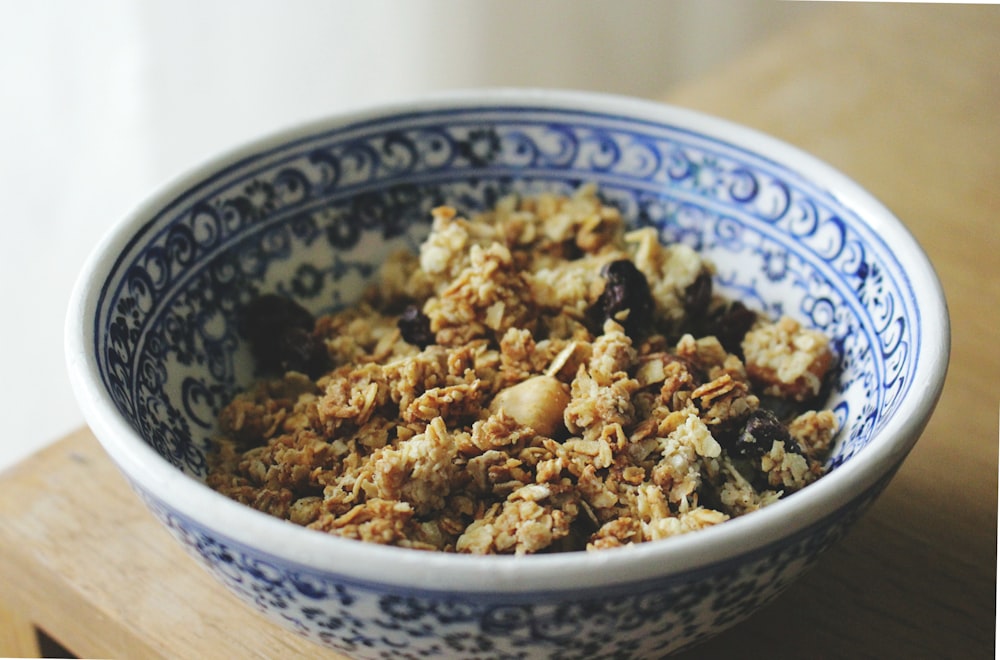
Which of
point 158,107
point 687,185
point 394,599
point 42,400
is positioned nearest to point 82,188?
point 158,107

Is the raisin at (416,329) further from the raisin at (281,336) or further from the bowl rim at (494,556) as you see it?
the bowl rim at (494,556)

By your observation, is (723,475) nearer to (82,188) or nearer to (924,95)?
(924,95)

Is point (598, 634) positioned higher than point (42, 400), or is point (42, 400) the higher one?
point (598, 634)

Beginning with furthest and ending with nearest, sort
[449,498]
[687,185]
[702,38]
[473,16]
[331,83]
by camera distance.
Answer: [702,38], [473,16], [331,83], [687,185], [449,498]

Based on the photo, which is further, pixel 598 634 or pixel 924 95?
pixel 924 95

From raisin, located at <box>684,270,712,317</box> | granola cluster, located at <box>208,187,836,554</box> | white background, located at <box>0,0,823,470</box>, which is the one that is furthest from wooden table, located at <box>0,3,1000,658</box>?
white background, located at <box>0,0,823,470</box>

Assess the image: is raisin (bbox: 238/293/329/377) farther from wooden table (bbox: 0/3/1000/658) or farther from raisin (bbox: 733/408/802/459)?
raisin (bbox: 733/408/802/459)

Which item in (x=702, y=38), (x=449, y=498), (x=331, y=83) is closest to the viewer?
(x=449, y=498)
